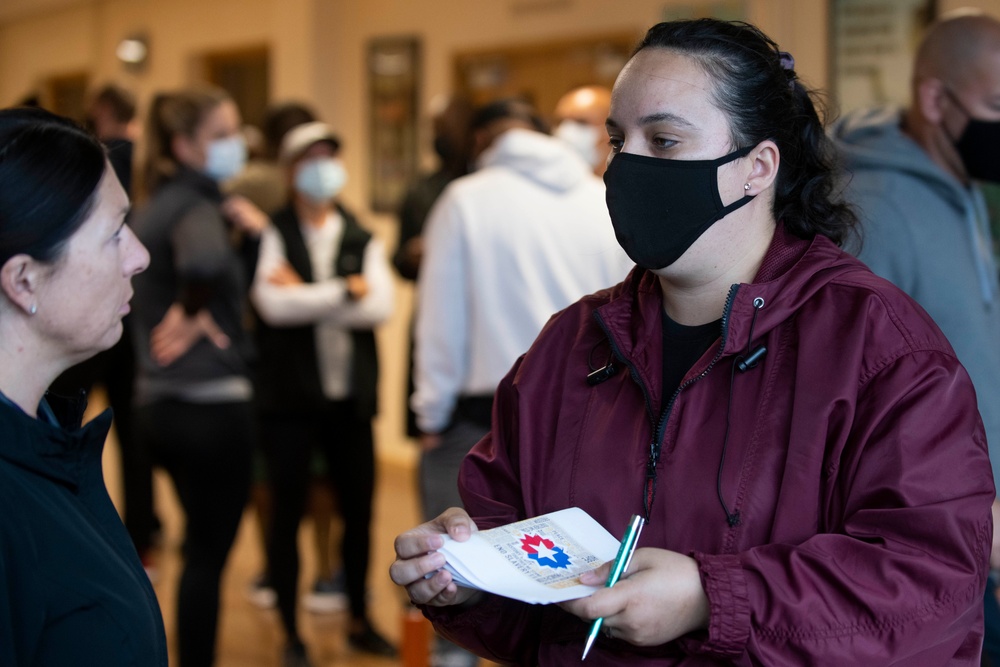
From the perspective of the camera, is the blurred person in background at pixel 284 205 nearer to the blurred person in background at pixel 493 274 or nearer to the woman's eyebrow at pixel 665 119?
the blurred person in background at pixel 493 274

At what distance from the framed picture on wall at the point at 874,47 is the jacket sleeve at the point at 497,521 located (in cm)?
313

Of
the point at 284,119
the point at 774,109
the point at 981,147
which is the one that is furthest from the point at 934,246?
the point at 284,119

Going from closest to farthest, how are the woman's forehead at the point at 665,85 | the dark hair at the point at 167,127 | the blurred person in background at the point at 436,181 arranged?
the woman's forehead at the point at 665,85
the dark hair at the point at 167,127
the blurred person in background at the point at 436,181

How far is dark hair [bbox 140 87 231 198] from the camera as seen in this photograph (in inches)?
120

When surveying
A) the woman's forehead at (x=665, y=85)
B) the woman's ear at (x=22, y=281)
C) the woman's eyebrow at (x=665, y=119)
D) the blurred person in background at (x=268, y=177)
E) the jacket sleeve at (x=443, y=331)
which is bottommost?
the jacket sleeve at (x=443, y=331)

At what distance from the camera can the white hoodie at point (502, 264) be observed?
9.12 feet

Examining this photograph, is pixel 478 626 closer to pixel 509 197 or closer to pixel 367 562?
pixel 509 197

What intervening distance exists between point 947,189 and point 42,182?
5.74ft

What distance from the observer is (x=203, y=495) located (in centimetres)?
Result: 283

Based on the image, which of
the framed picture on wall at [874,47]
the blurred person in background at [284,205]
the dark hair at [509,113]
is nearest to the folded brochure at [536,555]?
the dark hair at [509,113]

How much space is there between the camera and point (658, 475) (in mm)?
1304

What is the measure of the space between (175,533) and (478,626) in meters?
3.93

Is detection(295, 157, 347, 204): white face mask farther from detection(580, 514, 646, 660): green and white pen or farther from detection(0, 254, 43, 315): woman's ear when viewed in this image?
detection(580, 514, 646, 660): green and white pen

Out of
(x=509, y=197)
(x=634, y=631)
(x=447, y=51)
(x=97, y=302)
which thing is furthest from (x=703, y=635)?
(x=447, y=51)
